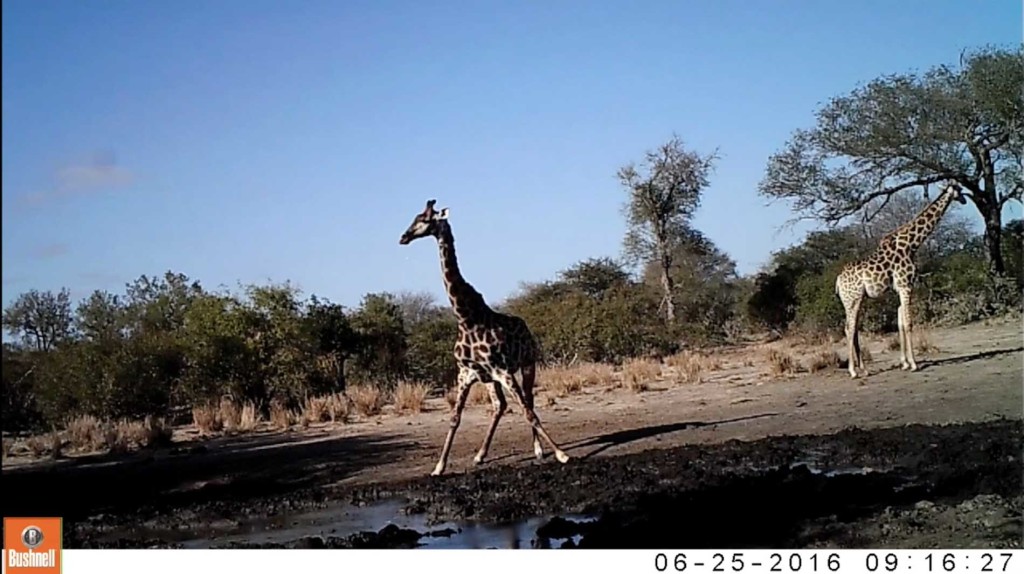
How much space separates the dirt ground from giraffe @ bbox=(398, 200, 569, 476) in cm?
23

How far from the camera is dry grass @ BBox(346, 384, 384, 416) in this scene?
8.12 meters

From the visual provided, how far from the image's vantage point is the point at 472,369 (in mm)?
6492

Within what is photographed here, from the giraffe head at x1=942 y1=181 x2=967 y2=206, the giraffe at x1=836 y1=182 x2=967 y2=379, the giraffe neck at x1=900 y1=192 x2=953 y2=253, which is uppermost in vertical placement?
the giraffe head at x1=942 y1=181 x2=967 y2=206

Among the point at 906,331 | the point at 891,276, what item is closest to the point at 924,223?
the point at 891,276

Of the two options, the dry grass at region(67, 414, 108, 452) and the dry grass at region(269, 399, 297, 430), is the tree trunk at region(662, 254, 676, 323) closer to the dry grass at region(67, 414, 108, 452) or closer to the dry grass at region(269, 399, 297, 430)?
the dry grass at region(269, 399, 297, 430)

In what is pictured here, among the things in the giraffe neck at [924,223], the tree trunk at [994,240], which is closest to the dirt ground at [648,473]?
the tree trunk at [994,240]

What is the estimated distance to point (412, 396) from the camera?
7.99m

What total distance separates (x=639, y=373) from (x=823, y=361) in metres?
1.28

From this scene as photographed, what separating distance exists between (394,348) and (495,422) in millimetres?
1796

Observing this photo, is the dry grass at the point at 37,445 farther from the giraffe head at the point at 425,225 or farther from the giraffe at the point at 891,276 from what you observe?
the giraffe at the point at 891,276

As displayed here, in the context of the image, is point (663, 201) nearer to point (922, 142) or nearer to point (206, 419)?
point (922, 142)

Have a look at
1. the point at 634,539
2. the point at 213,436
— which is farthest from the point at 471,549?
the point at 213,436

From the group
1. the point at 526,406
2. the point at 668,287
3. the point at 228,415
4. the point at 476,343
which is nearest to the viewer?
the point at 526,406

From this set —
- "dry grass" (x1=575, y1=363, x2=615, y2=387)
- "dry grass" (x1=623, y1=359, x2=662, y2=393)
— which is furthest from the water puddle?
"dry grass" (x1=623, y1=359, x2=662, y2=393)
